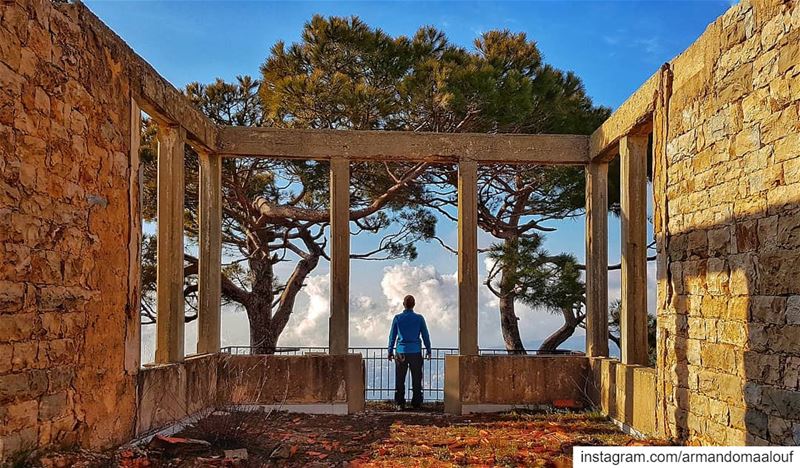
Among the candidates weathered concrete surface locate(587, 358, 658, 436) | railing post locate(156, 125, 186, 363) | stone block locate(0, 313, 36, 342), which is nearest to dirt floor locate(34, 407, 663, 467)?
weathered concrete surface locate(587, 358, 658, 436)

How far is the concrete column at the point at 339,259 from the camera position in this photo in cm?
902

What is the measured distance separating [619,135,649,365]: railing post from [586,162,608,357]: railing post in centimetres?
108

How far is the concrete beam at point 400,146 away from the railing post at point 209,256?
12.7 inches

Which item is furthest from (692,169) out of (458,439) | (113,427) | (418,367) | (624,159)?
(113,427)

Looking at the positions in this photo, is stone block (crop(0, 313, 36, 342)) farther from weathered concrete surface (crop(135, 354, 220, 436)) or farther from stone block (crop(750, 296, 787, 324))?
stone block (crop(750, 296, 787, 324))

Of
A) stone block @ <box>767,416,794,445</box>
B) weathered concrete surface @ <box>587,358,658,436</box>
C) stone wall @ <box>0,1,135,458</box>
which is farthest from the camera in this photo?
weathered concrete surface @ <box>587,358,658,436</box>

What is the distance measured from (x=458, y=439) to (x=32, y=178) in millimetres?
4437

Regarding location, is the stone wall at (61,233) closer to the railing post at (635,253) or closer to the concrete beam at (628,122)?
the concrete beam at (628,122)

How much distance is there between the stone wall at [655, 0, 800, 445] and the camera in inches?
190

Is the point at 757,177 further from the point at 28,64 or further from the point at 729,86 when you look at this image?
the point at 28,64

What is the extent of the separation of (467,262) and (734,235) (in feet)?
13.2

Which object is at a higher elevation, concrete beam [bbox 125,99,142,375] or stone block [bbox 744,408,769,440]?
concrete beam [bbox 125,99,142,375]

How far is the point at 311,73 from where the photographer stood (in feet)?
39.9

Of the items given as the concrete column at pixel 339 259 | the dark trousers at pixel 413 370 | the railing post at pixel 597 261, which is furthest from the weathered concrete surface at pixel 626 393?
the concrete column at pixel 339 259
